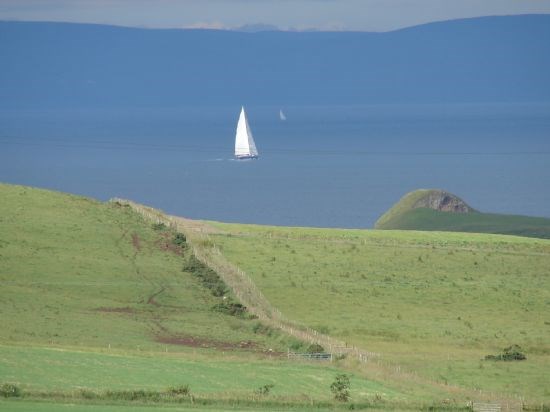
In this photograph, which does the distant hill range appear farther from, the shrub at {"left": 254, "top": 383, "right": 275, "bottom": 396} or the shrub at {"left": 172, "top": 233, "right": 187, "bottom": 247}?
the shrub at {"left": 254, "top": 383, "right": 275, "bottom": 396}

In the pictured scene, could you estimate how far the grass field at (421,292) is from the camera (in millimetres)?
40594

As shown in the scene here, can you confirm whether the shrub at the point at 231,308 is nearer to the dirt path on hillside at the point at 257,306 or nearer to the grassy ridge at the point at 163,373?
the dirt path on hillside at the point at 257,306

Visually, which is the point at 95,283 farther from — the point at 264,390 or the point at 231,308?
the point at 264,390

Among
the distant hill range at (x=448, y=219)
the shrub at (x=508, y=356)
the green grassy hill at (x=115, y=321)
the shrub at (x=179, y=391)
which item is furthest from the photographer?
the distant hill range at (x=448, y=219)

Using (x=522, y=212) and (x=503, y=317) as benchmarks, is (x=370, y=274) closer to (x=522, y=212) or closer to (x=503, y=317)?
(x=503, y=317)

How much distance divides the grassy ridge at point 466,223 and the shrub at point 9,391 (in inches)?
2557

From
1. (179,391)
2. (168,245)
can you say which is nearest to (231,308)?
(168,245)

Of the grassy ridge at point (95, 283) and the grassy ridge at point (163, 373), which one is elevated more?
the grassy ridge at point (95, 283)

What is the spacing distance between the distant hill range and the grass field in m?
23.7

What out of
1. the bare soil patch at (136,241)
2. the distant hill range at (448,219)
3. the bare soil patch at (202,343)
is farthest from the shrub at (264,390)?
the distant hill range at (448,219)

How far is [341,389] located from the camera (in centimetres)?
3198

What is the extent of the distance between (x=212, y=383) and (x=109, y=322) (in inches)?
439

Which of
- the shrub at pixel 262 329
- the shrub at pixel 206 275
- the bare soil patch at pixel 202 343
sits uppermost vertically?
the shrub at pixel 206 275

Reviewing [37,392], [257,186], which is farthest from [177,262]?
[257,186]
